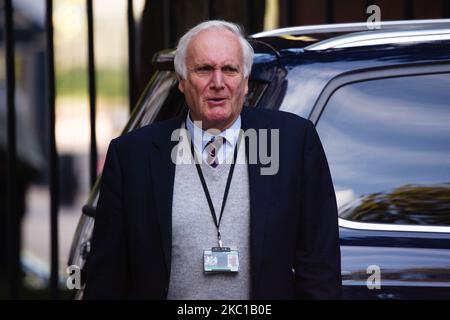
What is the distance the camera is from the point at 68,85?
22672 mm

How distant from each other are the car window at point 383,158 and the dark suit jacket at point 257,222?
0.70ft

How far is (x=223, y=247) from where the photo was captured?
312 centimetres

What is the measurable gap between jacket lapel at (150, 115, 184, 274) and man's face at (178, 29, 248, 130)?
0.37ft

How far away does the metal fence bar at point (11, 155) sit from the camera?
5750 mm

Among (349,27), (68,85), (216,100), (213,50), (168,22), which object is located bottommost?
(216,100)

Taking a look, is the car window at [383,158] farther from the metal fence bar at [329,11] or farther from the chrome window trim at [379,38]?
the metal fence bar at [329,11]

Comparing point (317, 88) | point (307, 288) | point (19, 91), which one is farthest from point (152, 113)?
point (19, 91)

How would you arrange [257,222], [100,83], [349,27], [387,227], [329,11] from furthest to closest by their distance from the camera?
[100,83]
[329,11]
[349,27]
[387,227]
[257,222]

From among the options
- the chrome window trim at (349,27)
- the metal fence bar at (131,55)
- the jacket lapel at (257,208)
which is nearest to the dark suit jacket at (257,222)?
the jacket lapel at (257,208)

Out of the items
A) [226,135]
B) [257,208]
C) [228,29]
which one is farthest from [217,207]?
[228,29]

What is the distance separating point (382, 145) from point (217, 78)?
553 millimetres

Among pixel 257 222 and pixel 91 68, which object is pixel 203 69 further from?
pixel 91 68

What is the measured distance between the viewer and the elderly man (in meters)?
3.12

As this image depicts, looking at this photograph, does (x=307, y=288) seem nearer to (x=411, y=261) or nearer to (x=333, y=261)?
(x=333, y=261)
